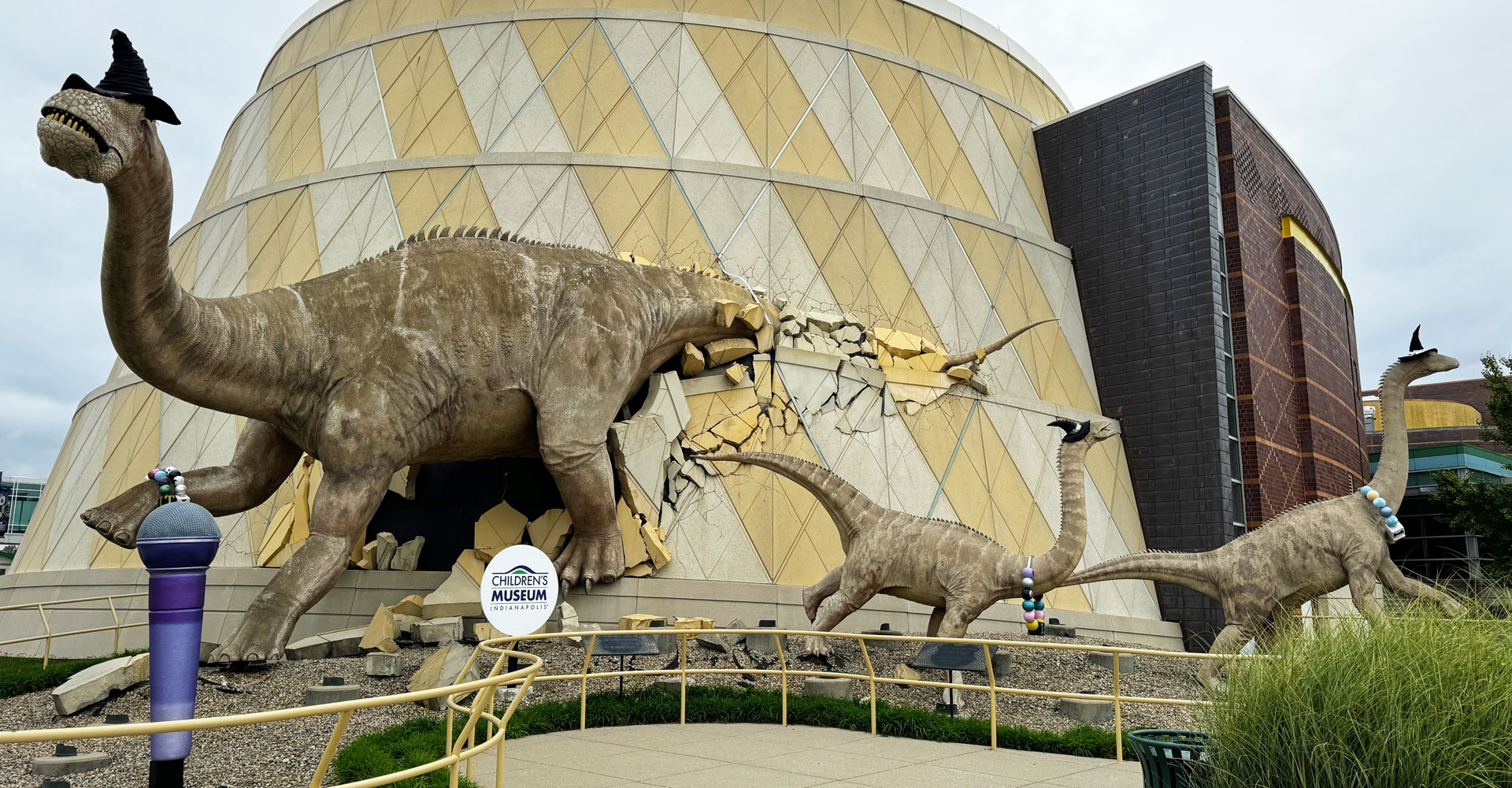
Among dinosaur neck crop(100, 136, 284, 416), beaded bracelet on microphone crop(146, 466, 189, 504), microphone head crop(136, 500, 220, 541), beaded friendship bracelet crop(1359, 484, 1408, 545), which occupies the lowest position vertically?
microphone head crop(136, 500, 220, 541)

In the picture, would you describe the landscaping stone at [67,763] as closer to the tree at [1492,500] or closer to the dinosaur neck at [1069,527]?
the dinosaur neck at [1069,527]

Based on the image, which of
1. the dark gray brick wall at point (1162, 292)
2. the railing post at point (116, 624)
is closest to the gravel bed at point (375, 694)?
the railing post at point (116, 624)

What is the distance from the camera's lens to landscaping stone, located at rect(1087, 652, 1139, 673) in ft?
44.2

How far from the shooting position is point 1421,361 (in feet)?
44.2

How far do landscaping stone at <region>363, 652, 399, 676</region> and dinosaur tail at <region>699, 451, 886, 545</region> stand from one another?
13.8 ft

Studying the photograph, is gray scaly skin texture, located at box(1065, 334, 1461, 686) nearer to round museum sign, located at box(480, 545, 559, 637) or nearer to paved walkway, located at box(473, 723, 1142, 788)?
paved walkway, located at box(473, 723, 1142, 788)

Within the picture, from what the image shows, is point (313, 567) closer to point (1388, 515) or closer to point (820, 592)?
point (820, 592)

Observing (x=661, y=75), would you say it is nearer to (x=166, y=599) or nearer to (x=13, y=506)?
(x=166, y=599)

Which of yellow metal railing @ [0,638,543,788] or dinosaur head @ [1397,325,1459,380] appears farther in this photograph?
dinosaur head @ [1397,325,1459,380]

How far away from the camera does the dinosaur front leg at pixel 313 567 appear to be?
1087 centimetres

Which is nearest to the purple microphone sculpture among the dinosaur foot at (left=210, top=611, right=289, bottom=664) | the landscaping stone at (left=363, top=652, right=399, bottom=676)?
the landscaping stone at (left=363, top=652, right=399, bottom=676)

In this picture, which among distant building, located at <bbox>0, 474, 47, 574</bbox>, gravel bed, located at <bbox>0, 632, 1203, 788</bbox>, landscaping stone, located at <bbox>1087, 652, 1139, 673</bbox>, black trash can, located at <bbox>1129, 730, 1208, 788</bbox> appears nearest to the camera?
black trash can, located at <bbox>1129, 730, 1208, 788</bbox>

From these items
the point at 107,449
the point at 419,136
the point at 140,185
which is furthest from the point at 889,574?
the point at 107,449

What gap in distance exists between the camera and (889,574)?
484 inches
